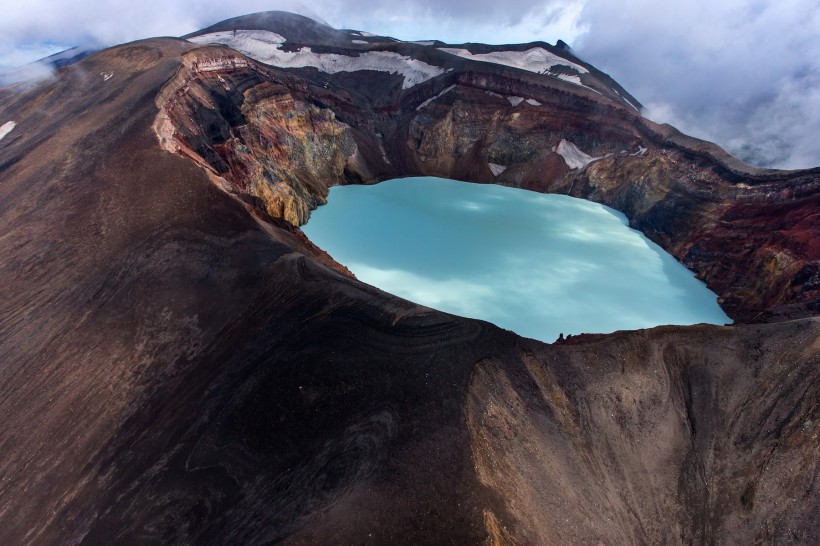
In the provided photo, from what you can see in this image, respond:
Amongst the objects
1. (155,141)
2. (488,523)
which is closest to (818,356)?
(488,523)

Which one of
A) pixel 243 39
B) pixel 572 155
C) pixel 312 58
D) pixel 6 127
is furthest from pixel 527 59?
pixel 6 127

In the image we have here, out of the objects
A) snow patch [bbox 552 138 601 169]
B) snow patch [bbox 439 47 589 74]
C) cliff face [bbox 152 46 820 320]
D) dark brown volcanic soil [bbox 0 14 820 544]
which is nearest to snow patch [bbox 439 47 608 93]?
snow patch [bbox 439 47 589 74]

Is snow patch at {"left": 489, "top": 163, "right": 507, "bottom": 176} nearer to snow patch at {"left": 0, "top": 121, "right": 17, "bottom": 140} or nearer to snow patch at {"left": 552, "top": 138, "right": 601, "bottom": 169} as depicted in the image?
snow patch at {"left": 552, "top": 138, "right": 601, "bottom": 169}

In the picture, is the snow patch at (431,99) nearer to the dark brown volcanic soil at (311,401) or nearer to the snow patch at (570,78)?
the snow patch at (570,78)

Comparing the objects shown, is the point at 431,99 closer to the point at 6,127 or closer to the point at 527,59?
the point at 527,59

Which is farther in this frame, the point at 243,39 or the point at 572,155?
the point at 243,39

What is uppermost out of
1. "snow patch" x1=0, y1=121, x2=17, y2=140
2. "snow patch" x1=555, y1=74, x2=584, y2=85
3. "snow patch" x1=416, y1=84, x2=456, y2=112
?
"snow patch" x1=0, y1=121, x2=17, y2=140

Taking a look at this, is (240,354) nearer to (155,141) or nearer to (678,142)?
(155,141)
